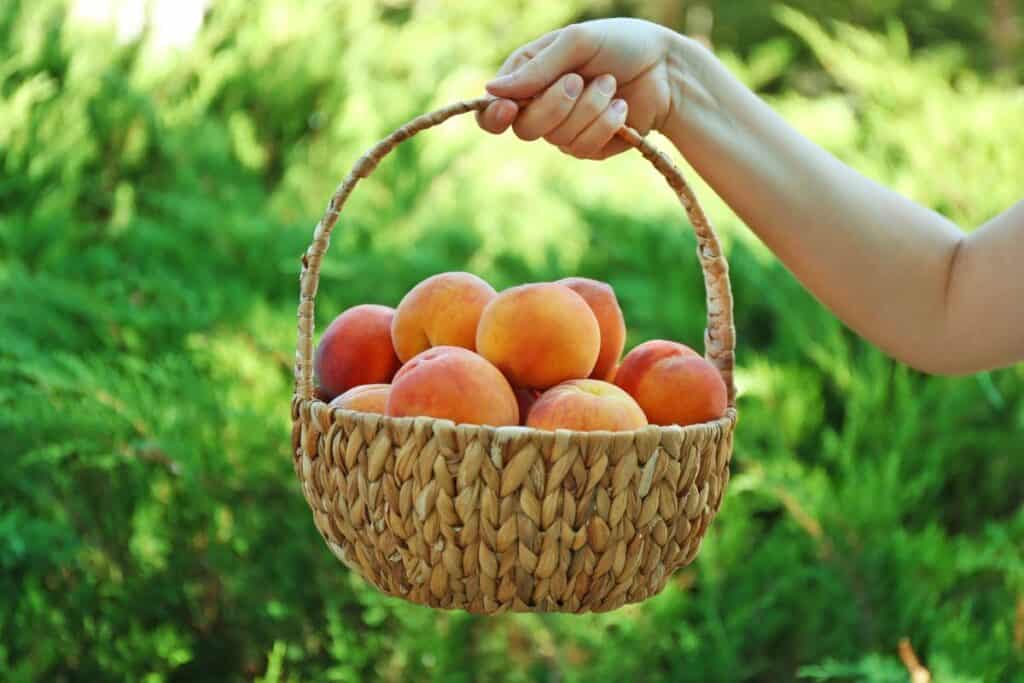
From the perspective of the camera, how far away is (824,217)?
1368mm

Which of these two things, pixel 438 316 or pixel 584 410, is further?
pixel 438 316

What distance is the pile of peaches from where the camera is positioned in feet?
3.27

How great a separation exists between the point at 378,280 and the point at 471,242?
252mm

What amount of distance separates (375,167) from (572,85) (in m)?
0.20

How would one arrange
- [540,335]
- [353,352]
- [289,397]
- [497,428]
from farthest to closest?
[289,397]
[353,352]
[540,335]
[497,428]

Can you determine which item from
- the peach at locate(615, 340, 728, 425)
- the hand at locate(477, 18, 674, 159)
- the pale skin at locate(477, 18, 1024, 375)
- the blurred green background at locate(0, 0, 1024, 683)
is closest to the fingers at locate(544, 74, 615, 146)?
the hand at locate(477, 18, 674, 159)

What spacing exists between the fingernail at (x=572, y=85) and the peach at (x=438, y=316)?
0.65ft

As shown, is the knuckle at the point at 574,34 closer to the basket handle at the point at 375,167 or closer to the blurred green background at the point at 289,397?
the basket handle at the point at 375,167

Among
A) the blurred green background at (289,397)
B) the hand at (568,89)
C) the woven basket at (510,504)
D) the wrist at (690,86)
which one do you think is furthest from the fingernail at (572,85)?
the blurred green background at (289,397)

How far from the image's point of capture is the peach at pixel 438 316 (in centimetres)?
115

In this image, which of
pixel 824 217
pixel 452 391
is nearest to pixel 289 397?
pixel 824 217

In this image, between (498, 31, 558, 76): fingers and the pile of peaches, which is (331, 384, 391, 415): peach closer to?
the pile of peaches

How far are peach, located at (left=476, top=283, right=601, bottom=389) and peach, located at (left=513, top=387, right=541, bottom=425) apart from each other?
0.03m

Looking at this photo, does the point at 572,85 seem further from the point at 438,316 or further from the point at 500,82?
the point at 438,316
